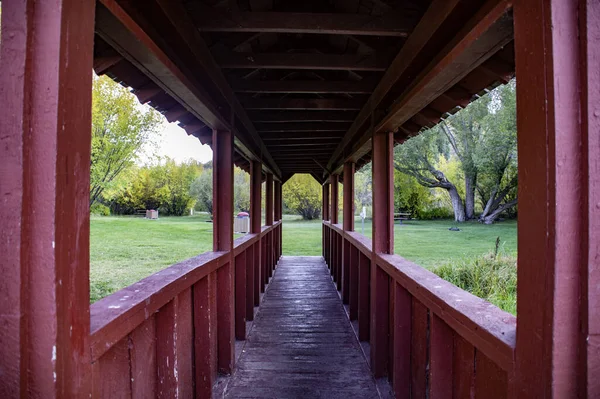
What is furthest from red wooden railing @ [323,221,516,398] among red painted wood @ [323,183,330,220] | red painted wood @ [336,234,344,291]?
red painted wood @ [323,183,330,220]

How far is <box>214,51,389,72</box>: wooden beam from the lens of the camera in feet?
8.52

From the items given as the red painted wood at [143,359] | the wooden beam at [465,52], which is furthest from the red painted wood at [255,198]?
the red painted wood at [143,359]

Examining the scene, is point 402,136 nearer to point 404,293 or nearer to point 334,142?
point 404,293

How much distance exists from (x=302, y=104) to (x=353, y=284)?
262 cm

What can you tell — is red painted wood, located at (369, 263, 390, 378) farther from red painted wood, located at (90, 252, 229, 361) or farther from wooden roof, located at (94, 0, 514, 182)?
red painted wood, located at (90, 252, 229, 361)

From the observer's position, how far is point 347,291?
5555 millimetres

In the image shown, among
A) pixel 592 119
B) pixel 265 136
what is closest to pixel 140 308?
pixel 592 119

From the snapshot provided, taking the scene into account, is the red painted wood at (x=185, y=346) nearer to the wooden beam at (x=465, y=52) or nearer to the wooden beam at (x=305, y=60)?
the wooden beam at (x=305, y=60)

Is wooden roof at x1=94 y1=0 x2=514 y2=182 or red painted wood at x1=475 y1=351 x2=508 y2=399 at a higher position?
wooden roof at x1=94 y1=0 x2=514 y2=182

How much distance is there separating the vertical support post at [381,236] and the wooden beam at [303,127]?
149 cm

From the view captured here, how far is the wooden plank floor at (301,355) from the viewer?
3.11 m

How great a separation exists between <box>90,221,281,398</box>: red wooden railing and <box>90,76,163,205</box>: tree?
698cm

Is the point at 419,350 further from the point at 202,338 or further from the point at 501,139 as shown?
the point at 501,139

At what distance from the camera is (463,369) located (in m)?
1.66
